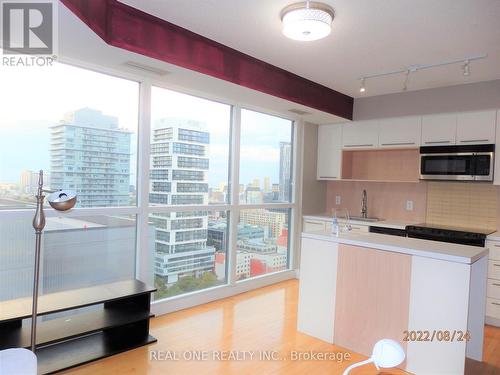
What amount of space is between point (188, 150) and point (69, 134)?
1.20 m

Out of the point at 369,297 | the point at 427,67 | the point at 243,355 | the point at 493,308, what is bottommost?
the point at 243,355

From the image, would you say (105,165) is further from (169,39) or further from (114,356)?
(114,356)

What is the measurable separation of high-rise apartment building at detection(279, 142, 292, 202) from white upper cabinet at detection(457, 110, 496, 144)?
211 cm

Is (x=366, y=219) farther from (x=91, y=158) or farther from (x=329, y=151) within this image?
(x=91, y=158)

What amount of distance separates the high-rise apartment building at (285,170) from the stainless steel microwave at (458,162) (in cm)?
172

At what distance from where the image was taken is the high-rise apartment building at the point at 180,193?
360 centimetres

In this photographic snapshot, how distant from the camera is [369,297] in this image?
9.15 ft

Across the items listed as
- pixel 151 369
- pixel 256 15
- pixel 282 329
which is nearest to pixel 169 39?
pixel 256 15

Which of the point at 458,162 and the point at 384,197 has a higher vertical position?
the point at 458,162

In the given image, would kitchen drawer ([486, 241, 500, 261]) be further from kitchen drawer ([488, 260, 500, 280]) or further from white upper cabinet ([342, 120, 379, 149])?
white upper cabinet ([342, 120, 379, 149])

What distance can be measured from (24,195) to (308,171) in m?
3.62

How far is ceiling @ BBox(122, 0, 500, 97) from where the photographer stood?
7.80 feet

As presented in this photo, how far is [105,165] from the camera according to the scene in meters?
3.20
